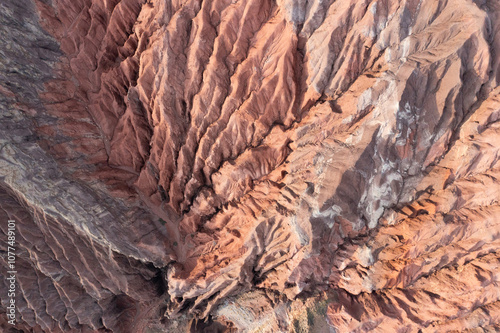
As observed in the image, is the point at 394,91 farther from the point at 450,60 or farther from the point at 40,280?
the point at 40,280

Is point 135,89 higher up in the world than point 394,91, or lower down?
higher up

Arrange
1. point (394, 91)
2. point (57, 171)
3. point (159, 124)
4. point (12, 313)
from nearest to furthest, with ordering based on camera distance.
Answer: point (394, 91), point (57, 171), point (159, 124), point (12, 313)

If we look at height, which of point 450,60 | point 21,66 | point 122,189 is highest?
point 21,66

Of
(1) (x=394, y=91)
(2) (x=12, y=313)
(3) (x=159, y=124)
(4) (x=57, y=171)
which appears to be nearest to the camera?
(1) (x=394, y=91)

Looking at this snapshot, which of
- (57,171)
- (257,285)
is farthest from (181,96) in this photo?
(257,285)

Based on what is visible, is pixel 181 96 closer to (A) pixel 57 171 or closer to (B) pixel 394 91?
(A) pixel 57 171

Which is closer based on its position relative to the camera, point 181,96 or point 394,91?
point 394,91

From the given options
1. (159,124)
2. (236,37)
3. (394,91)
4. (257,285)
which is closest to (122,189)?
(159,124)
